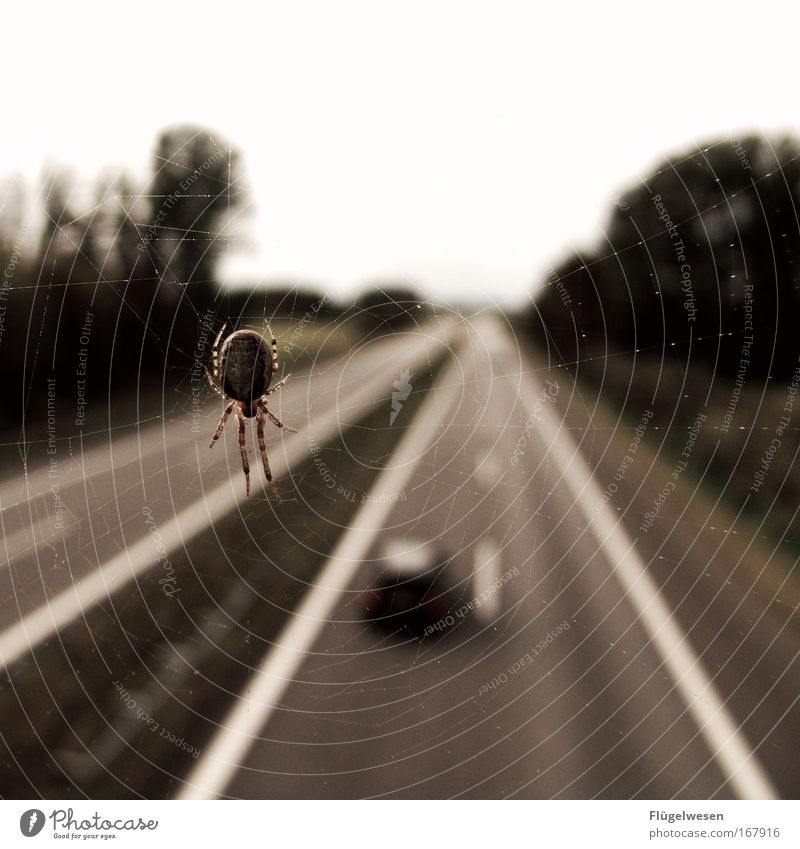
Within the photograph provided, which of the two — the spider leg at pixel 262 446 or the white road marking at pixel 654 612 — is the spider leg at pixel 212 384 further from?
the white road marking at pixel 654 612

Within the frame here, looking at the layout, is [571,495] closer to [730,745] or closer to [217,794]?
[730,745]

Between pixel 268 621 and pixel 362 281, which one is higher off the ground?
pixel 362 281

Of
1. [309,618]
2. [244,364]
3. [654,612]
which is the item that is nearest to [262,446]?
[244,364]

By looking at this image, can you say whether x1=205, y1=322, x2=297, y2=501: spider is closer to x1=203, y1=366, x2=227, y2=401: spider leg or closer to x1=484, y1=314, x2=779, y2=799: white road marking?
x1=203, y1=366, x2=227, y2=401: spider leg

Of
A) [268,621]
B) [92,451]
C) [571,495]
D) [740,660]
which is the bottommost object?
[740,660]

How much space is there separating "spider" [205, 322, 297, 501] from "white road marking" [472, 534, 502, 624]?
33 cm

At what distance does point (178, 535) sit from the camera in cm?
79

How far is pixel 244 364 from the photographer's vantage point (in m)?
0.79

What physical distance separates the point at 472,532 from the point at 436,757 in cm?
34

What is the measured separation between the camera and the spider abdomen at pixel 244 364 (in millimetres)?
769

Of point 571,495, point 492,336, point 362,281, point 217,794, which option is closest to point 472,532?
point 571,495

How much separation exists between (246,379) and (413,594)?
0.42 meters

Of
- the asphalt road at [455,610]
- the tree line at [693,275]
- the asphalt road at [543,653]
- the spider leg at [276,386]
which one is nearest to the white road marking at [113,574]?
the asphalt road at [455,610]

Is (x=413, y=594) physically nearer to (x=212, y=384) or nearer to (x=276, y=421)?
(x=276, y=421)
